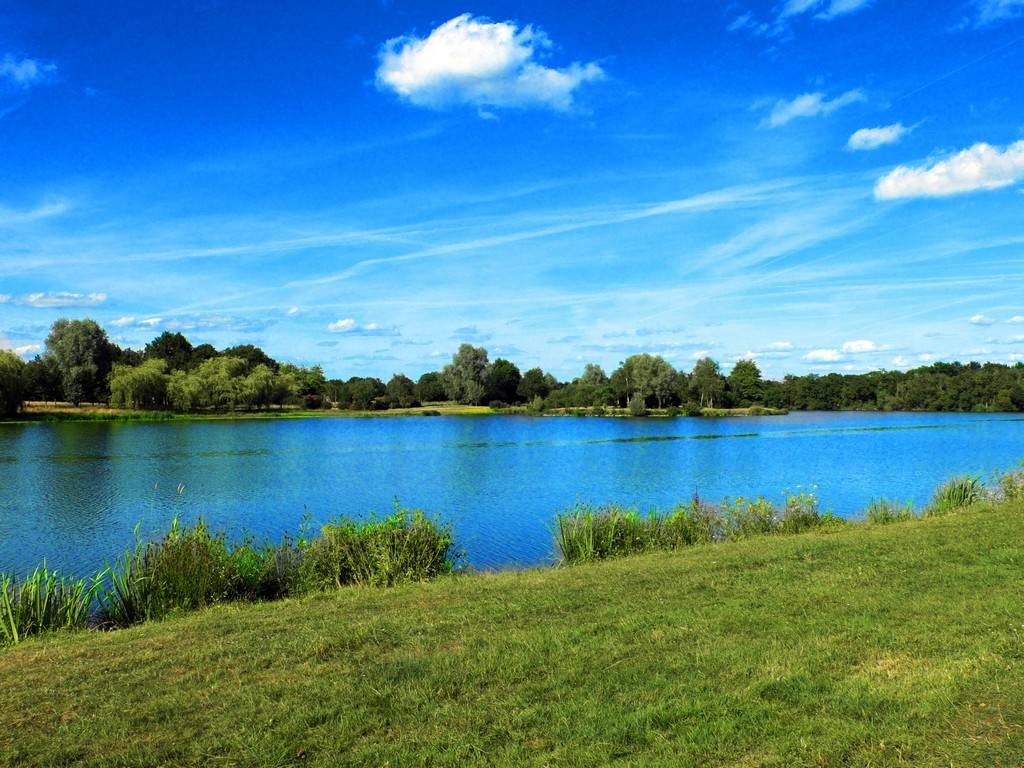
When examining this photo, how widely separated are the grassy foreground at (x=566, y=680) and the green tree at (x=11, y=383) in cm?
7151

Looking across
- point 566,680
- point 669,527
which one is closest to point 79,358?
point 669,527

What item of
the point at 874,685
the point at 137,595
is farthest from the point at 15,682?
the point at 874,685

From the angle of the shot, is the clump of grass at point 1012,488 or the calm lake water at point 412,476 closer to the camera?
the clump of grass at point 1012,488

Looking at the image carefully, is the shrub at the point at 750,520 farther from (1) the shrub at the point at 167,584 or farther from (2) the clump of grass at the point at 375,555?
(1) the shrub at the point at 167,584

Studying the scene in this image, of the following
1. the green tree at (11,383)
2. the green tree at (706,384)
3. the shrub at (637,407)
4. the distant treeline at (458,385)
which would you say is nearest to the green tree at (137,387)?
the distant treeline at (458,385)

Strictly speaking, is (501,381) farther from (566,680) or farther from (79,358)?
(566,680)

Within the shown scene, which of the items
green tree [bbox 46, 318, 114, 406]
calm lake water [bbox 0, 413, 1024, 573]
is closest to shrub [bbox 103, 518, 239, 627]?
calm lake water [bbox 0, 413, 1024, 573]

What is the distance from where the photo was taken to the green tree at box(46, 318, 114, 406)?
271 feet

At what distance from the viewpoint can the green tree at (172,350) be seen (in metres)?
109

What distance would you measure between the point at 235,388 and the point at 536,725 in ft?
308

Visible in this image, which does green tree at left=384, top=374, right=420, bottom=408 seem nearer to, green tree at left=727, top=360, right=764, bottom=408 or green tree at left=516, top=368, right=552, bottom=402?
green tree at left=516, top=368, right=552, bottom=402

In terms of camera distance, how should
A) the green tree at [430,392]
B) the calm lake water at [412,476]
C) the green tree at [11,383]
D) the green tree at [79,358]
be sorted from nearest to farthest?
1. the calm lake water at [412,476]
2. the green tree at [11,383]
3. the green tree at [79,358]
4. the green tree at [430,392]

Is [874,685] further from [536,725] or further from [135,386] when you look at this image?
[135,386]

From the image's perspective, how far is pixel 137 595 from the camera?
11.4 m
